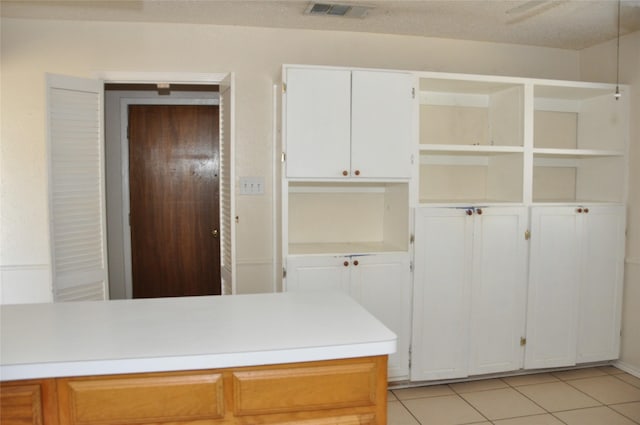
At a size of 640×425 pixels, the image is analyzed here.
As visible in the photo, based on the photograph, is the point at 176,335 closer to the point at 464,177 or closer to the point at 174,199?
the point at 464,177

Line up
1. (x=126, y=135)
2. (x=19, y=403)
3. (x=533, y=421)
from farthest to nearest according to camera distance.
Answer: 1. (x=126, y=135)
2. (x=533, y=421)
3. (x=19, y=403)

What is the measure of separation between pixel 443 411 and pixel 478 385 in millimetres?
500

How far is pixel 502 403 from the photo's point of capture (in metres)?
2.99

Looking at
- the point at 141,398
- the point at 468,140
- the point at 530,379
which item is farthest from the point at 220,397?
the point at 468,140

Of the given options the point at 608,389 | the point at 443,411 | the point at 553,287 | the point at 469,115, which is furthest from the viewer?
the point at 469,115

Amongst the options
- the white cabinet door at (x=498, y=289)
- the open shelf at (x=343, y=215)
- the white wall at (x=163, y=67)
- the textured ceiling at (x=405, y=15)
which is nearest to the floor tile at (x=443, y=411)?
the white cabinet door at (x=498, y=289)

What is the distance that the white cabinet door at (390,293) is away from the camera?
3.03 meters

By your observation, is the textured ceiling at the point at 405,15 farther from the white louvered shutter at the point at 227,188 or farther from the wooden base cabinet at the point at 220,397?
the wooden base cabinet at the point at 220,397

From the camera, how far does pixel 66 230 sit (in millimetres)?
2996

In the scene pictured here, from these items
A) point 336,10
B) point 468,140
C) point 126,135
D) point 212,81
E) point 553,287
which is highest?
point 336,10

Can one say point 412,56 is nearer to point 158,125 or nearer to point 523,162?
point 523,162

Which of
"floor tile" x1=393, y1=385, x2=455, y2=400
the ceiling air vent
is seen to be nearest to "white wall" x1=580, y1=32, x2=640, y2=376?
"floor tile" x1=393, y1=385, x2=455, y2=400

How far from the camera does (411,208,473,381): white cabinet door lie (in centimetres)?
310

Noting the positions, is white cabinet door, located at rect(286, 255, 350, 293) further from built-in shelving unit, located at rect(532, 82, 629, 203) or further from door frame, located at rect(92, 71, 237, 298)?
built-in shelving unit, located at rect(532, 82, 629, 203)
